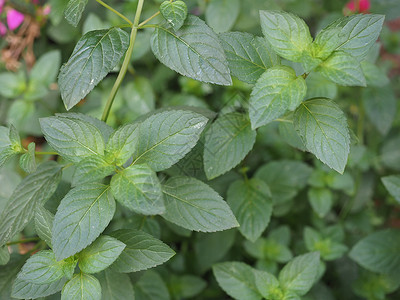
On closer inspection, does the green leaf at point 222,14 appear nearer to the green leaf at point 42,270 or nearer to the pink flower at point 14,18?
the pink flower at point 14,18

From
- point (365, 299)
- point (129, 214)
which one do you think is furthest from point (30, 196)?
point (365, 299)

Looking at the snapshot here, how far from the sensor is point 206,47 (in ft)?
2.84

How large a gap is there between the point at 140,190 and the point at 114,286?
306 mm

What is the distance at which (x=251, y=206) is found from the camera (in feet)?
3.78

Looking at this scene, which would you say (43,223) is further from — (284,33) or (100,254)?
(284,33)

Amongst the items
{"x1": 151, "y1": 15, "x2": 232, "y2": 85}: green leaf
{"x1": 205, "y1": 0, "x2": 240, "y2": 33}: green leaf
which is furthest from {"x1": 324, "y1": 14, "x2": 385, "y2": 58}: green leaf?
{"x1": 205, "y1": 0, "x2": 240, "y2": 33}: green leaf

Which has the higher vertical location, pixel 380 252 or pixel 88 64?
pixel 88 64

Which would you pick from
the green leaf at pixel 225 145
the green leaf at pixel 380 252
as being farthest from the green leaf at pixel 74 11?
the green leaf at pixel 380 252

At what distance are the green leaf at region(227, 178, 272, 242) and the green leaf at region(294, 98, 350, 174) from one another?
0.35 metres

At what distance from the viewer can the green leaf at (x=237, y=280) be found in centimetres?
109

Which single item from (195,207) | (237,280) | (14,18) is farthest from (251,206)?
(14,18)

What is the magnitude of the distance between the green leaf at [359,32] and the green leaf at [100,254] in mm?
568

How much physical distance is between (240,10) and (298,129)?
1010 millimetres

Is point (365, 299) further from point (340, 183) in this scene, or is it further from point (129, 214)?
point (129, 214)
